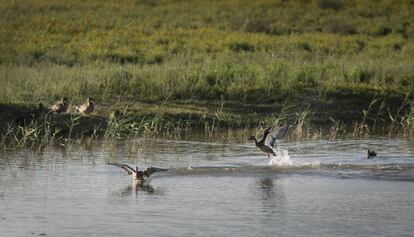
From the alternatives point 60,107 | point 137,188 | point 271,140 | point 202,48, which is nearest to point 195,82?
point 60,107

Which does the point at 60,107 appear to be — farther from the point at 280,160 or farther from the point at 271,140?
the point at 280,160

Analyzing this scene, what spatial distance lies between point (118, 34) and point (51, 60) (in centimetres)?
979

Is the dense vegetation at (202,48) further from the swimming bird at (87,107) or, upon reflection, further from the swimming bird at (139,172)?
the swimming bird at (139,172)

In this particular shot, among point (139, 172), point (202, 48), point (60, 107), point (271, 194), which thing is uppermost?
point (202, 48)

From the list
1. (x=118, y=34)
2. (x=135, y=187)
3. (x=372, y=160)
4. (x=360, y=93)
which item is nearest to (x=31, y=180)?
(x=135, y=187)

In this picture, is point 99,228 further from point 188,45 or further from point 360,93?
point 188,45

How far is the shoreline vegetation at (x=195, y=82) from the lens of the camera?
18.7 metres

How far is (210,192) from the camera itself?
12609mm

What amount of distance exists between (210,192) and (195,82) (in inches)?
394

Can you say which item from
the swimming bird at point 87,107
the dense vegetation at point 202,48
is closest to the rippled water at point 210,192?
the swimming bird at point 87,107

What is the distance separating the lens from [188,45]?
33.9m

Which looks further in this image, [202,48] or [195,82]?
[202,48]

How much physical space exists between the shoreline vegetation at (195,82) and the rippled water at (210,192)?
1.34m

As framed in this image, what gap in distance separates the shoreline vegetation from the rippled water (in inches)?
52.7
